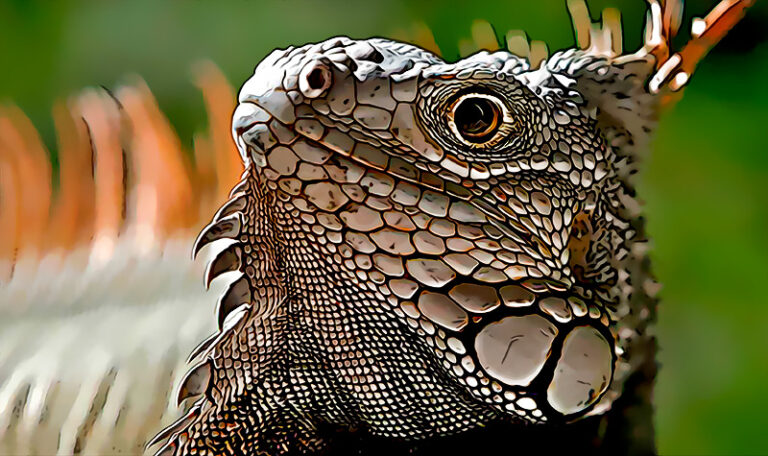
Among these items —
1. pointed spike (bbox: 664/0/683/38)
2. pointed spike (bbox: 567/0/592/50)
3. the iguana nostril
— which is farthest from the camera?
pointed spike (bbox: 567/0/592/50)

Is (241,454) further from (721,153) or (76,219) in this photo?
(721,153)

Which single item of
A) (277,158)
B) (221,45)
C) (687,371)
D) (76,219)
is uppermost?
(221,45)

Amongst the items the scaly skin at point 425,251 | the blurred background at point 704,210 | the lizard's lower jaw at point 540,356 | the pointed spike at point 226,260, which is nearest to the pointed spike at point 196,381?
the scaly skin at point 425,251

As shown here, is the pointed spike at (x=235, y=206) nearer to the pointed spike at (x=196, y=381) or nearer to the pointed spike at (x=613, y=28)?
the pointed spike at (x=196, y=381)

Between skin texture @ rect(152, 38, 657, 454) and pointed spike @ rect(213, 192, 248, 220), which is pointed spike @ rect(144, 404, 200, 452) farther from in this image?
pointed spike @ rect(213, 192, 248, 220)

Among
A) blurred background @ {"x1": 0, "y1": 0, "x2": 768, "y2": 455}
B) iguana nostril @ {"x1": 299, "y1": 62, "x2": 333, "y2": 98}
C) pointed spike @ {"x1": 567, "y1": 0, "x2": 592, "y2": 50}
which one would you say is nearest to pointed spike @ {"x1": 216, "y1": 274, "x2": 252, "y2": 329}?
iguana nostril @ {"x1": 299, "y1": 62, "x2": 333, "y2": 98}

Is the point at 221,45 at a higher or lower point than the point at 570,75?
higher

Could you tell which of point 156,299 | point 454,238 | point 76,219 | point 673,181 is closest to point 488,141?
point 454,238
